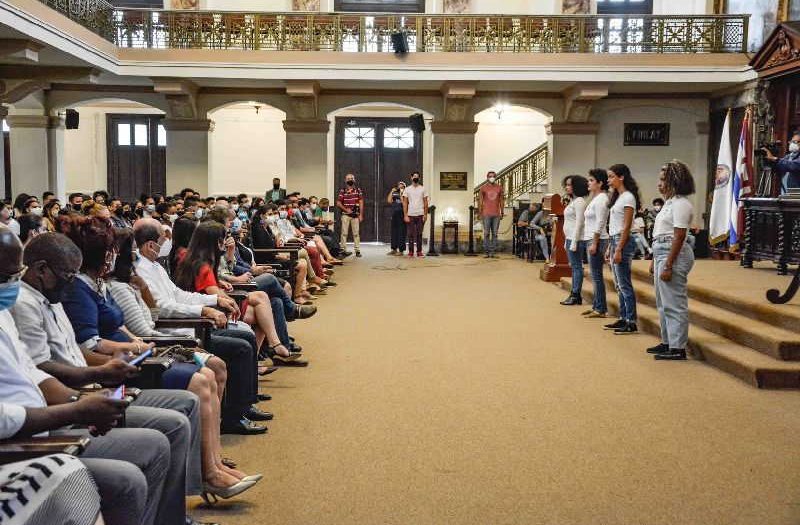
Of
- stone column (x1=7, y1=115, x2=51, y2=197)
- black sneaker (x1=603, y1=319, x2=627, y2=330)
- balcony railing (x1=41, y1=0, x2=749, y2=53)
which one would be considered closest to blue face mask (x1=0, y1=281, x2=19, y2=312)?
black sneaker (x1=603, y1=319, x2=627, y2=330)

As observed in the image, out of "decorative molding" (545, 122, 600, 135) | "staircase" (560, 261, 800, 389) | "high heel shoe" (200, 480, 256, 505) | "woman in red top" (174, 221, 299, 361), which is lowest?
"high heel shoe" (200, 480, 256, 505)

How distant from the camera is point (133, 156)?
21.8m

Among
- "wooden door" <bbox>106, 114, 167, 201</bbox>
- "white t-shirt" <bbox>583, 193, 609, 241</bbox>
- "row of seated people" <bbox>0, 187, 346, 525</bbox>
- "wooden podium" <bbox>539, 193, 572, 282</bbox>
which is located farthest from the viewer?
"wooden door" <bbox>106, 114, 167, 201</bbox>

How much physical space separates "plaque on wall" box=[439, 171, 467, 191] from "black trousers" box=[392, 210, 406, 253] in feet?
3.57

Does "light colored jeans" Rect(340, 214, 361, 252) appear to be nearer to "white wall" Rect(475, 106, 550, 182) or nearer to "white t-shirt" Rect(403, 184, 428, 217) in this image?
"white t-shirt" Rect(403, 184, 428, 217)

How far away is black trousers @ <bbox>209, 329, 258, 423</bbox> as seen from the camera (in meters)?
5.03

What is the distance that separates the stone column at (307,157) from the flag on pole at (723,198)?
332 inches

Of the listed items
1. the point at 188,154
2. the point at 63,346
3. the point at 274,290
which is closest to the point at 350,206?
the point at 188,154

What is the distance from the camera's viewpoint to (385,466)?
173 inches

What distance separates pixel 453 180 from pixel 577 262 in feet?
26.9

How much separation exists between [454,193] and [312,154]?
3.12m

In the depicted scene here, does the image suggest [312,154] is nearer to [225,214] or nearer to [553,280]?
[553,280]

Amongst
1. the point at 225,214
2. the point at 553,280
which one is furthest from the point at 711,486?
the point at 553,280

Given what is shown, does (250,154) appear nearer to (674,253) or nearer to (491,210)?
(491,210)
